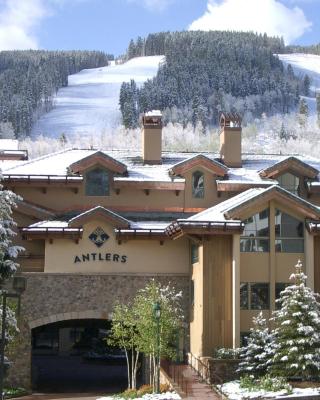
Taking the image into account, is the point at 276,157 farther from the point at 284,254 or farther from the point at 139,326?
the point at 139,326

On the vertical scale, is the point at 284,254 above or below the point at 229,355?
above

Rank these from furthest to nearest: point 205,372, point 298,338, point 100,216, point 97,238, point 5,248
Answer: point 97,238
point 100,216
point 205,372
point 298,338
point 5,248

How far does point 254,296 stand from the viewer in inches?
1181

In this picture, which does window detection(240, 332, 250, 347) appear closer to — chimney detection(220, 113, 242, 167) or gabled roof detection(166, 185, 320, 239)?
gabled roof detection(166, 185, 320, 239)

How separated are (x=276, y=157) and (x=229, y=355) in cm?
1479

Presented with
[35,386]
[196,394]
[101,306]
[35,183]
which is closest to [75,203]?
[35,183]

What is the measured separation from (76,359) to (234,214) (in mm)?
23057

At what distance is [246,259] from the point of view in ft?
98.0

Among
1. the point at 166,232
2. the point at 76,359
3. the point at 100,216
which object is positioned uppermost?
the point at 100,216

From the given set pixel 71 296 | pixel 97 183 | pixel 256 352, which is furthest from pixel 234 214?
pixel 97 183

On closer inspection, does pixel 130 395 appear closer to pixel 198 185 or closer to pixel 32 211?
pixel 32 211

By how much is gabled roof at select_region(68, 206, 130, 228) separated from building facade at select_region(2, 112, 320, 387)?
4cm

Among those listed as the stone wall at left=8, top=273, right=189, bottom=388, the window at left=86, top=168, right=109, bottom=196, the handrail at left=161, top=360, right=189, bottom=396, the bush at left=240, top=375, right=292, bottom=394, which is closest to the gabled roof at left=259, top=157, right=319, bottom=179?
the window at left=86, top=168, right=109, bottom=196

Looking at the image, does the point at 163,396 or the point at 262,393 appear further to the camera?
the point at 163,396
